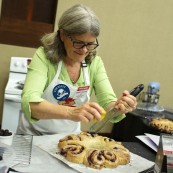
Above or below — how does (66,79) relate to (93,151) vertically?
above

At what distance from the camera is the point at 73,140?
1441 mm

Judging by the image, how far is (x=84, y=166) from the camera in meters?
1.28

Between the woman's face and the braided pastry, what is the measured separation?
1.39 ft

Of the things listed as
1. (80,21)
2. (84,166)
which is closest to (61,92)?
(80,21)

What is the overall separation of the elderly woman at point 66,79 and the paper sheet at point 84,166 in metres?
0.11

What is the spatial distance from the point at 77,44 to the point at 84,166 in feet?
2.03

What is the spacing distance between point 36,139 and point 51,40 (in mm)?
579

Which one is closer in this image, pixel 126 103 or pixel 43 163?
pixel 43 163

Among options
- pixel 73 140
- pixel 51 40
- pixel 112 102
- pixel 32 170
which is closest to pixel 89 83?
pixel 112 102

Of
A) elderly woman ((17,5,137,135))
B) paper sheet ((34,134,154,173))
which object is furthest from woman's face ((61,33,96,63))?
paper sheet ((34,134,154,173))

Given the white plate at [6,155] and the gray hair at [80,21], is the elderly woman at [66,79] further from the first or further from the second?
the white plate at [6,155]

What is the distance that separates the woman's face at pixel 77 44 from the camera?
1.51 meters

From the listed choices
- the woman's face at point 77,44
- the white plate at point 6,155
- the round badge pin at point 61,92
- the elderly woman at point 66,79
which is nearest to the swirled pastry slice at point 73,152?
the elderly woman at point 66,79

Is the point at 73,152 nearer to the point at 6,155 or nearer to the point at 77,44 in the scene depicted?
the point at 6,155
